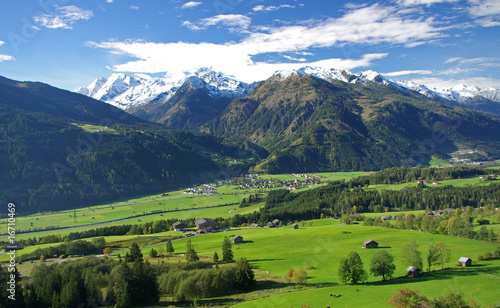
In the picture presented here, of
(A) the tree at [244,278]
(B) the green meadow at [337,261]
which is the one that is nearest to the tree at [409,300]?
(B) the green meadow at [337,261]

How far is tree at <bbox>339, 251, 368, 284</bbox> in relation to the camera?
40719mm

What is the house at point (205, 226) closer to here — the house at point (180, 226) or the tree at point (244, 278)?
the house at point (180, 226)

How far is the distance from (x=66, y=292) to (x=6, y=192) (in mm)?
130076

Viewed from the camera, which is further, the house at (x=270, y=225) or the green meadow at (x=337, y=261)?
the house at (x=270, y=225)

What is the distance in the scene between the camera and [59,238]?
3460 inches

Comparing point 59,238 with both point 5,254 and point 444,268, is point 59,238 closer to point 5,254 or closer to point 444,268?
point 5,254

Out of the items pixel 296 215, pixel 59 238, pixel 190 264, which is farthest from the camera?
pixel 296 215

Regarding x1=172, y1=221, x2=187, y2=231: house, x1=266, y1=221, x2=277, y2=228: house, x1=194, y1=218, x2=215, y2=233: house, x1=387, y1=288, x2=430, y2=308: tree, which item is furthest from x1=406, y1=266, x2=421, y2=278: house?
x1=172, y1=221, x2=187, y2=231: house

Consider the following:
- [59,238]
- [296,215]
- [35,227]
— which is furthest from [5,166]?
[296,215]

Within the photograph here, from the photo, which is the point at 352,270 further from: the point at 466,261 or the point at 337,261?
the point at 466,261

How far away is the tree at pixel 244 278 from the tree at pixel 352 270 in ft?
40.7

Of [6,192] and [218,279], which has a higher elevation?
[6,192]

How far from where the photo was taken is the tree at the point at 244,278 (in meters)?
42.7

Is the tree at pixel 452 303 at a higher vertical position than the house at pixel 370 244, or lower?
higher
